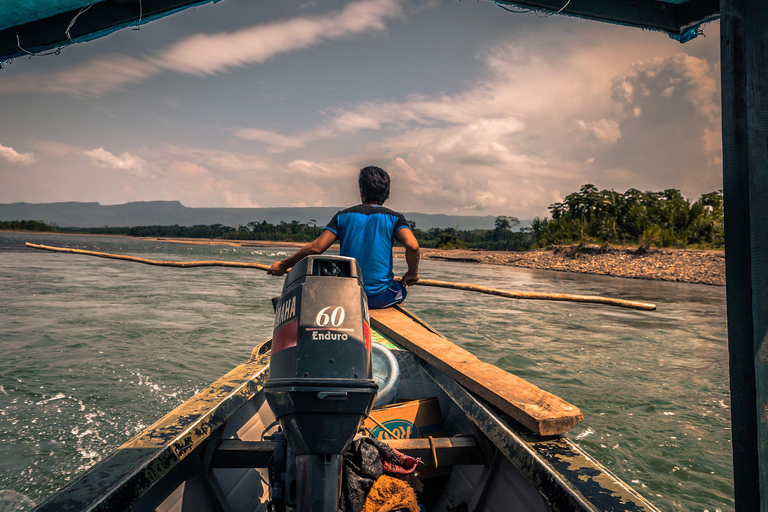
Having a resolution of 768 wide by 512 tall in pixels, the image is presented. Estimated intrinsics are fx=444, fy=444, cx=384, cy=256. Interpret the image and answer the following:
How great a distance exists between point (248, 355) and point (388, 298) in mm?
5627

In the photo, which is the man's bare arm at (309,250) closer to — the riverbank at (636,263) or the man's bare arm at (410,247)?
the man's bare arm at (410,247)

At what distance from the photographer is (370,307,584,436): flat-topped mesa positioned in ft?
6.77

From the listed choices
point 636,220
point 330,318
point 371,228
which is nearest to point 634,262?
point 636,220

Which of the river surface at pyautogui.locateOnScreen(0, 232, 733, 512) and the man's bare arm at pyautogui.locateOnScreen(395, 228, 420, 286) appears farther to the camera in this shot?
the river surface at pyautogui.locateOnScreen(0, 232, 733, 512)

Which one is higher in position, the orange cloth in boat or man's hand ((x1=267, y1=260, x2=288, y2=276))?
man's hand ((x1=267, y1=260, x2=288, y2=276))

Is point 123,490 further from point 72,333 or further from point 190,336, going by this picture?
point 72,333

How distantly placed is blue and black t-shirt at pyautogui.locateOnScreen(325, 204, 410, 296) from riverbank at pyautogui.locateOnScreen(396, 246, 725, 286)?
2670 centimetres

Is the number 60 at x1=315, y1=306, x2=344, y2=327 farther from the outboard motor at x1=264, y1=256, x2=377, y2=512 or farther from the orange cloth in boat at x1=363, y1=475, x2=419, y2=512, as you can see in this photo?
the orange cloth in boat at x1=363, y1=475, x2=419, y2=512

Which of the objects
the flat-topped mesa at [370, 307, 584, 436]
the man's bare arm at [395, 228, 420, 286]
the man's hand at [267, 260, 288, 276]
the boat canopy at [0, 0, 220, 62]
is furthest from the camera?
the boat canopy at [0, 0, 220, 62]

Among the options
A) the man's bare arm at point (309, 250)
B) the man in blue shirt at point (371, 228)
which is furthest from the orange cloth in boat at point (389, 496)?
the man in blue shirt at point (371, 228)

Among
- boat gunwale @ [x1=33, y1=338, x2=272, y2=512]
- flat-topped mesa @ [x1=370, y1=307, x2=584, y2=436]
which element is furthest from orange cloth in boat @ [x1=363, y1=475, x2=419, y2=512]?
boat gunwale @ [x1=33, y1=338, x2=272, y2=512]

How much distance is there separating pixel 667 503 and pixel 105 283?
71.8 feet

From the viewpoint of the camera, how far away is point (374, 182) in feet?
12.6

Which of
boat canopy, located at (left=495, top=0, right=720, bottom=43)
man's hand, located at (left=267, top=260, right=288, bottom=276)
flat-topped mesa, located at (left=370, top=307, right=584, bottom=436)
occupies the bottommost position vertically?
flat-topped mesa, located at (left=370, top=307, right=584, bottom=436)
